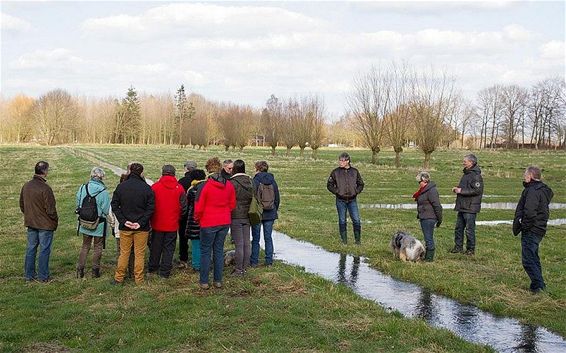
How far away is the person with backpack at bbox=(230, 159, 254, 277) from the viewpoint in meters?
9.91

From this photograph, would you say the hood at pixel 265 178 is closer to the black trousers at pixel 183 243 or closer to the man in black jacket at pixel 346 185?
the black trousers at pixel 183 243

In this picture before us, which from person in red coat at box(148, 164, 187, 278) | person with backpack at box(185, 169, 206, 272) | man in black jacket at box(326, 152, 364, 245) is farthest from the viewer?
man in black jacket at box(326, 152, 364, 245)

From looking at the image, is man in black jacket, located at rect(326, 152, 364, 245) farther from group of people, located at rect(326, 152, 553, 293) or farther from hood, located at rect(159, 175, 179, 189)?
hood, located at rect(159, 175, 179, 189)

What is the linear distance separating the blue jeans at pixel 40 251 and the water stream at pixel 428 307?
4.57 metres

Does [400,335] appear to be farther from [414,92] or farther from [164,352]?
[414,92]

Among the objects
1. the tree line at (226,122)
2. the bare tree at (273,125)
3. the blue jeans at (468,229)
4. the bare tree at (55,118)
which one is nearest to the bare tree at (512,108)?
the tree line at (226,122)

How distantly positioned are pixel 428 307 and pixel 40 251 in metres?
6.57

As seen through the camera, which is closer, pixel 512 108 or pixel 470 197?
pixel 470 197

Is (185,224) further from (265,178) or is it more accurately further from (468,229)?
(468,229)

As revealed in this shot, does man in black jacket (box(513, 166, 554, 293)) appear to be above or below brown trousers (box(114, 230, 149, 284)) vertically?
above

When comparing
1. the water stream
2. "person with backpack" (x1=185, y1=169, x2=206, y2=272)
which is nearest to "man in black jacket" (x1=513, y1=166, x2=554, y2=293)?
the water stream

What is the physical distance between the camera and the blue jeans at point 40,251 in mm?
9734

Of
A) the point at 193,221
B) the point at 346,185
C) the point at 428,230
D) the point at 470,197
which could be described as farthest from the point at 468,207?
the point at 193,221

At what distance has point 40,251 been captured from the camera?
9766mm
